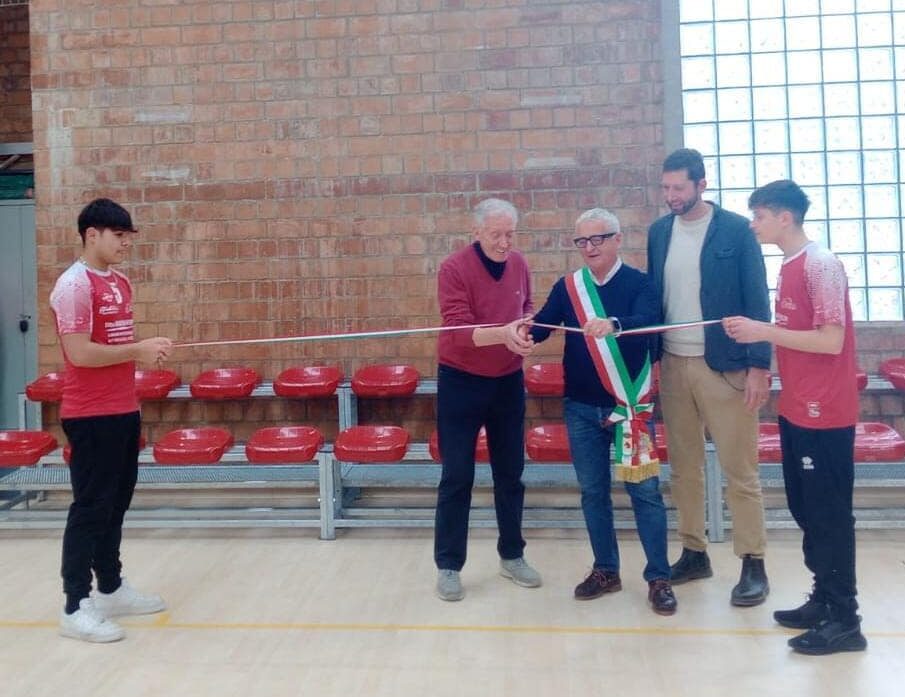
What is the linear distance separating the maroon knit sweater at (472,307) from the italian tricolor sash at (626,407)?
1.18ft

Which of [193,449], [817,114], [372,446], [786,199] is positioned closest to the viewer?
[786,199]

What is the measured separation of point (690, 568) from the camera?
353cm

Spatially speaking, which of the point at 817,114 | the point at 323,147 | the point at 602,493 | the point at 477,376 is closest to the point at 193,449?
the point at 477,376

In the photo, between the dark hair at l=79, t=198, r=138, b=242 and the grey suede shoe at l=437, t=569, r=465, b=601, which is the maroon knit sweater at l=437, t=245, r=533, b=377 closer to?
the grey suede shoe at l=437, t=569, r=465, b=601

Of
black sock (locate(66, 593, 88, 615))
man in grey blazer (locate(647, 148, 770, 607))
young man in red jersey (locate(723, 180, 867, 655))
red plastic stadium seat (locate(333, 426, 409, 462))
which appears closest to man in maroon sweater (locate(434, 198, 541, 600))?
man in grey blazer (locate(647, 148, 770, 607))

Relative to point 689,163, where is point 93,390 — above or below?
below

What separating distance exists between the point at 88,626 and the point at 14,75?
18.7 feet

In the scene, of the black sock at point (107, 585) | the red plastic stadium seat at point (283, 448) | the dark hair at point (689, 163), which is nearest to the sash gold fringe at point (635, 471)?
the dark hair at point (689, 163)

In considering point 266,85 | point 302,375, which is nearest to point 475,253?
point 302,375

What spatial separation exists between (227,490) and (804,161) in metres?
4.10

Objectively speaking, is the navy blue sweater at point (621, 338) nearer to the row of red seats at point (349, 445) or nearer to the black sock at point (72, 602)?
the row of red seats at point (349, 445)

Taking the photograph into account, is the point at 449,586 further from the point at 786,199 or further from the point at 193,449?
the point at 786,199

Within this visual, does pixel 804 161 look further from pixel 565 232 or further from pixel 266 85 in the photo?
pixel 266 85

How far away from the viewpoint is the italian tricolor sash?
10.4 ft
